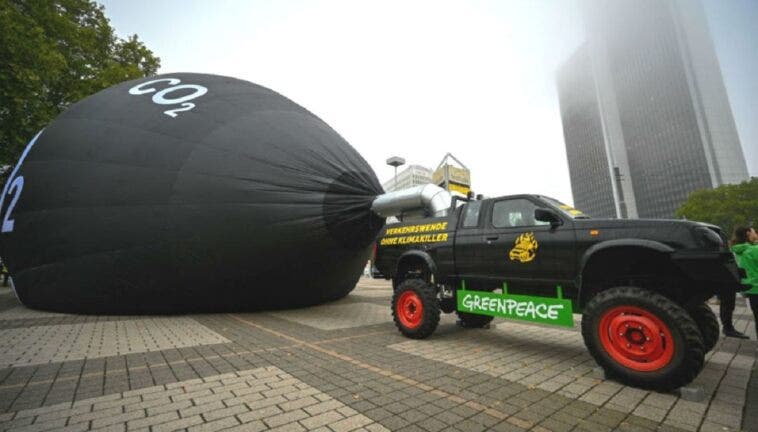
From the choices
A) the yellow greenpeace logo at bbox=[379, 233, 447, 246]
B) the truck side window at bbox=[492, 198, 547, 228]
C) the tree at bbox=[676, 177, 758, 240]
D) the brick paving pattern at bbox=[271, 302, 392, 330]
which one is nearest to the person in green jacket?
the truck side window at bbox=[492, 198, 547, 228]

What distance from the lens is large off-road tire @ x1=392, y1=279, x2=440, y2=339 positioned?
18.9 feet

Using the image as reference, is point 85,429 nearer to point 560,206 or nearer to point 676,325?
point 676,325

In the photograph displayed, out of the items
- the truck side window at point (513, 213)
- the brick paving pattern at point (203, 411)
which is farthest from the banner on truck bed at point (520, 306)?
the brick paving pattern at point (203, 411)

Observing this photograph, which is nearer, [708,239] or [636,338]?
[708,239]

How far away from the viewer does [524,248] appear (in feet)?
15.9

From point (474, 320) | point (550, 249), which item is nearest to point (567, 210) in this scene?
point (550, 249)

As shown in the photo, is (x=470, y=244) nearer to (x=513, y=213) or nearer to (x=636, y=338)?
(x=513, y=213)

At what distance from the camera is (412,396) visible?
342cm

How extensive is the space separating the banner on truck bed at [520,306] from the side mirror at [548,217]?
1.03 metres

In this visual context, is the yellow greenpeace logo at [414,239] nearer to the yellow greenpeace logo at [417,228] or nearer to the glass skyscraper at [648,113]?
the yellow greenpeace logo at [417,228]

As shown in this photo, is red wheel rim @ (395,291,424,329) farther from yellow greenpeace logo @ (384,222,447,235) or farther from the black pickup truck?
yellow greenpeace logo @ (384,222,447,235)

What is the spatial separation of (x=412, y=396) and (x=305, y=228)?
4726 mm

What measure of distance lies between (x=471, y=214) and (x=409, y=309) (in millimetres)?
2106

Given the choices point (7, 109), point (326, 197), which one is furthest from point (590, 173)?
point (7, 109)
